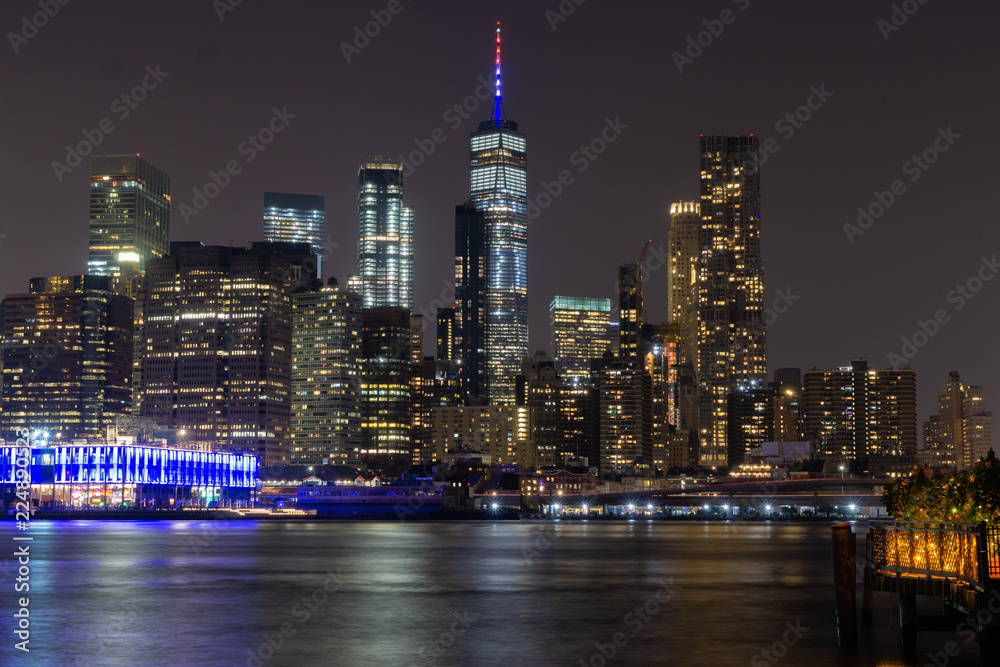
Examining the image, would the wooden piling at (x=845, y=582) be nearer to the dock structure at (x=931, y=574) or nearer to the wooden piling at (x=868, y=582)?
the dock structure at (x=931, y=574)

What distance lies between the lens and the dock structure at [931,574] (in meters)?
35.8

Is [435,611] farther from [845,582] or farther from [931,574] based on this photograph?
[931,574]

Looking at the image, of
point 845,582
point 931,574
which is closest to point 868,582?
point 845,582

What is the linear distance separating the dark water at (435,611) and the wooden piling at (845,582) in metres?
0.84

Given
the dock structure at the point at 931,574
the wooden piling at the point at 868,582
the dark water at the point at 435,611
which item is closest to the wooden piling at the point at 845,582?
the dock structure at the point at 931,574

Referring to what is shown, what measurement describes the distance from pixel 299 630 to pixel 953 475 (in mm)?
27237

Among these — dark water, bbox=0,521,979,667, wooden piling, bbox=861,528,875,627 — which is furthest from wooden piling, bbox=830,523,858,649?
wooden piling, bbox=861,528,875,627

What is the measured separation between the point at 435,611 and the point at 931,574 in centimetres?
2577

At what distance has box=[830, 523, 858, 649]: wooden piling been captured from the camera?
42.5 meters

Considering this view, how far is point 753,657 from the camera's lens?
42.4m

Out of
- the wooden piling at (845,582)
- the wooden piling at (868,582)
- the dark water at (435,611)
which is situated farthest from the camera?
the wooden piling at (868,582)

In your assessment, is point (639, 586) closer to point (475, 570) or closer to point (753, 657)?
point (475, 570)

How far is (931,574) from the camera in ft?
128

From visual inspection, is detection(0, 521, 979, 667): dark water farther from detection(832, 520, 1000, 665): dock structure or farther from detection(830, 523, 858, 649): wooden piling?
detection(832, 520, 1000, 665): dock structure
